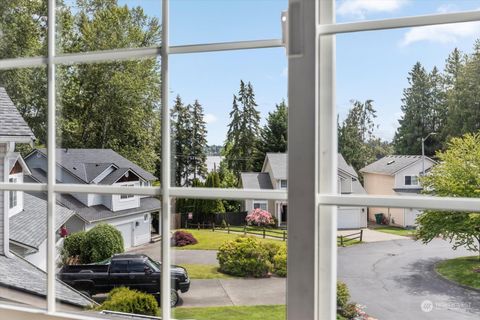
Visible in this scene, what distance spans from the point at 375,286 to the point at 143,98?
80 centimetres

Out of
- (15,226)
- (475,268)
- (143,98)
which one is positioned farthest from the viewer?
(15,226)

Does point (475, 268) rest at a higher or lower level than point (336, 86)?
lower

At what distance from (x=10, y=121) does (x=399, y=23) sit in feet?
3.95

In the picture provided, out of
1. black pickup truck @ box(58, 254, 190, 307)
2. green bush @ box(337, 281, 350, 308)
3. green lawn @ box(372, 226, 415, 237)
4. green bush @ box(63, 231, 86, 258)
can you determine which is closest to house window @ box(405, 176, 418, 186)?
green lawn @ box(372, 226, 415, 237)

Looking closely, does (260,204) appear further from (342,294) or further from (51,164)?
(51,164)

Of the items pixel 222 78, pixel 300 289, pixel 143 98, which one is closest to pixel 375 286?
pixel 300 289

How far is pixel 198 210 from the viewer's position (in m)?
1.21

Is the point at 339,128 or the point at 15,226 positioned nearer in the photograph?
the point at 339,128

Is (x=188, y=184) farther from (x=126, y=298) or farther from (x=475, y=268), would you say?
(x=475, y=268)

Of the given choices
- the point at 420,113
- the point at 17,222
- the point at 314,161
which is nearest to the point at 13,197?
the point at 17,222

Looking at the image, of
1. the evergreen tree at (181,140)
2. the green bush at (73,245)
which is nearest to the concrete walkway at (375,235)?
the evergreen tree at (181,140)

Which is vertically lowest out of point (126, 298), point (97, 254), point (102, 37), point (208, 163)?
point (126, 298)

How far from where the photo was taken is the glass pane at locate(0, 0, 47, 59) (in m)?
1.44

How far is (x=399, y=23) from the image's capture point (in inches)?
38.0
